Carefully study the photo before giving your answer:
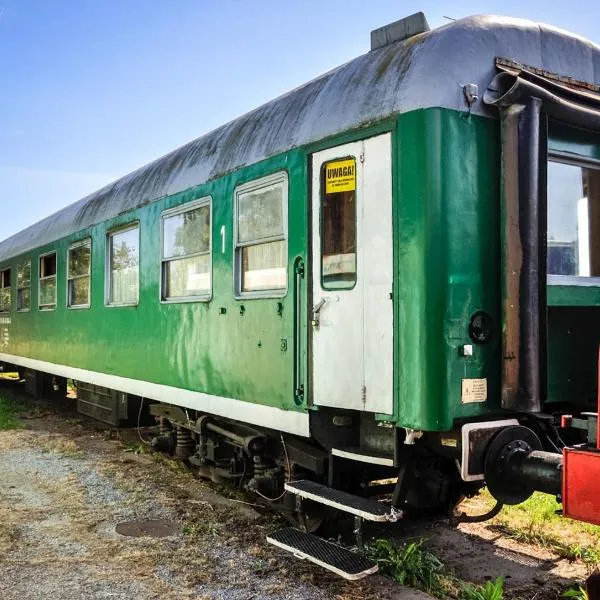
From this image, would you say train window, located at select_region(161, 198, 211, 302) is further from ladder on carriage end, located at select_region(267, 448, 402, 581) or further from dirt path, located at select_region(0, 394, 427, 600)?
ladder on carriage end, located at select_region(267, 448, 402, 581)

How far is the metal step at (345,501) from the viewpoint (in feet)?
13.6

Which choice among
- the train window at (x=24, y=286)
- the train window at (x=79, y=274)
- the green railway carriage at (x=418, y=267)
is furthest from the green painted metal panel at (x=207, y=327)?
the train window at (x=24, y=286)

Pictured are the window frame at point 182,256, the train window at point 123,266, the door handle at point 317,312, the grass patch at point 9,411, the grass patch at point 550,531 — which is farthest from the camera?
the grass patch at point 9,411

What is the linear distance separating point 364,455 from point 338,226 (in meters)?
1.49

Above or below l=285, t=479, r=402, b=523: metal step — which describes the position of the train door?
above

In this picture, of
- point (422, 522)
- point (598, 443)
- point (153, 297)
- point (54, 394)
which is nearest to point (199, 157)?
point (153, 297)

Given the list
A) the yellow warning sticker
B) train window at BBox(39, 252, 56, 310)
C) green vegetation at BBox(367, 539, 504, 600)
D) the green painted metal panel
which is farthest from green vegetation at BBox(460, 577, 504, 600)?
train window at BBox(39, 252, 56, 310)

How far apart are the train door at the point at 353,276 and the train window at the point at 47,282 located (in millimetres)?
7437

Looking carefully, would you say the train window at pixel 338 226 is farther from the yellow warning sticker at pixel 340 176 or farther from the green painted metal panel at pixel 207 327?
the green painted metal panel at pixel 207 327

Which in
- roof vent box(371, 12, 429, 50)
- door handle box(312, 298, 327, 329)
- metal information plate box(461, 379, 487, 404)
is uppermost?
roof vent box(371, 12, 429, 50)

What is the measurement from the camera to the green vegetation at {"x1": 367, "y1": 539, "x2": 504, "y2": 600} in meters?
4.24

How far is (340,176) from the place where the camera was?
468 cm

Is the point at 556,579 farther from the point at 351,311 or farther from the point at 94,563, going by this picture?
the point at 94,563

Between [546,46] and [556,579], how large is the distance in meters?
3.41
